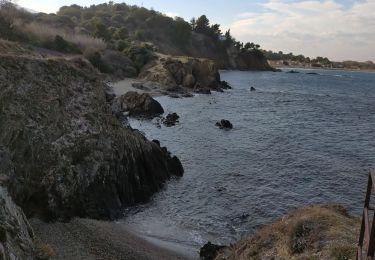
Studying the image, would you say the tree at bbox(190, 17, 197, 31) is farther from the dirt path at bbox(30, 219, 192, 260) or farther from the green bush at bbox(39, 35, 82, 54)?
the dirt path at bbox(30, 219, 192, 260)

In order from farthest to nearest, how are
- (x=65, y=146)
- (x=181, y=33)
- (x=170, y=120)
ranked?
(x=181, y=33) < (x=170, y=120) < (x=65, y=146)

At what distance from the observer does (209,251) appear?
18.4 m

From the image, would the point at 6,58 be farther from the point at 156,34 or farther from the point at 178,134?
the point at 156,34

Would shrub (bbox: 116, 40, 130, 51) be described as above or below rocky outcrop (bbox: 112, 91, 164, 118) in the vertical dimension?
above

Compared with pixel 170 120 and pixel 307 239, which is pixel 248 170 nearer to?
pixel 307 239

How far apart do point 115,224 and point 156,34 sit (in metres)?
157

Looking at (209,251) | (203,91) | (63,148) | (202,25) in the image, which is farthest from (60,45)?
(202,25)

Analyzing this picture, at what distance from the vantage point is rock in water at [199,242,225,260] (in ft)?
59.6

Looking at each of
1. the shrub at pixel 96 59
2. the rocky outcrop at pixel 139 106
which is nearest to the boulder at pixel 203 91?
the shrub at pixel 96 59

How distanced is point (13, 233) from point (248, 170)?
921 inches

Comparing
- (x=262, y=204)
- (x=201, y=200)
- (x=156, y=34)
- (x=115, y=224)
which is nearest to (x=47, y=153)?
(x=115, y=224)

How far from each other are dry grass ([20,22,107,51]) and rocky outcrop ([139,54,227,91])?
11.6 m

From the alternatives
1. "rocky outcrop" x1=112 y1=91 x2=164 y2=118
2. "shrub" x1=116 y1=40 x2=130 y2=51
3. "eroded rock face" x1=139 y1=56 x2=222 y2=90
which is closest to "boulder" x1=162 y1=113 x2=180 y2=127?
"rocky outcrop" x1=112 y1=91 x2=164 y2=118

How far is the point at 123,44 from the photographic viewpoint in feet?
330
